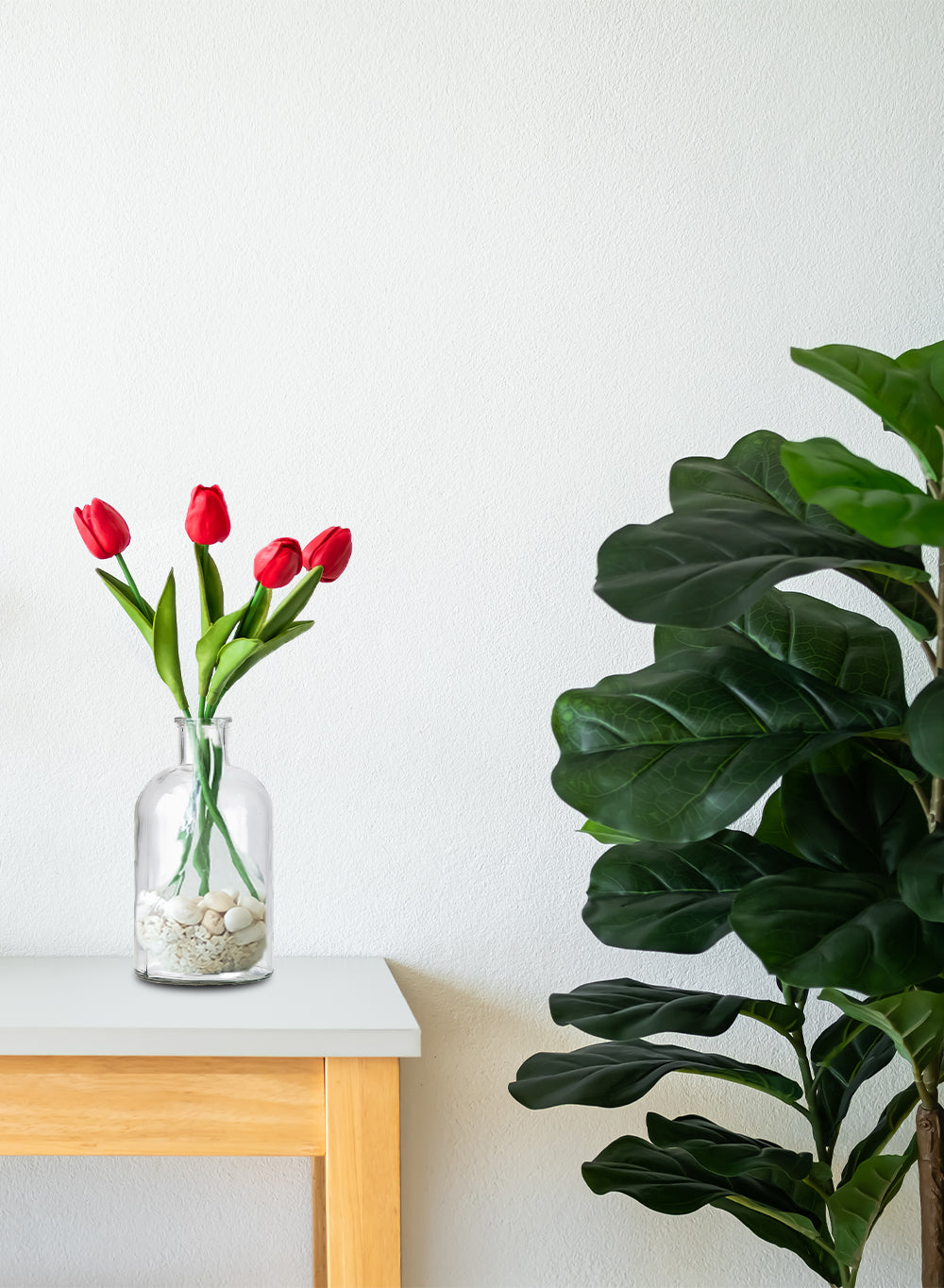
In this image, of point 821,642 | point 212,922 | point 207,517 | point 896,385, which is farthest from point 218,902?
point 896,385

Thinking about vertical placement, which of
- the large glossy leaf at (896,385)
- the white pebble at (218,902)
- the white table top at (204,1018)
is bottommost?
the white table top at (204,1018)

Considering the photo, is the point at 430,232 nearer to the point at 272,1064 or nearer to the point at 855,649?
the point at 855,649

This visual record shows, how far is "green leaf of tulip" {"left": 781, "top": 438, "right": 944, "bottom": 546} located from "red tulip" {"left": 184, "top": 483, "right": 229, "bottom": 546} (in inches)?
20.3

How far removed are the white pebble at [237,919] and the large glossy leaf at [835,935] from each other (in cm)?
49

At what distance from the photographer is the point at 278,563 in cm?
98

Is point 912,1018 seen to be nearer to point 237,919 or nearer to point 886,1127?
point 886,1127

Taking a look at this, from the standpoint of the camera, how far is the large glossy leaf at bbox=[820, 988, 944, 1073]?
76 centimetres

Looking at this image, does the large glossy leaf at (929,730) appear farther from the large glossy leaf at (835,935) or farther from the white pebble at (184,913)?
the white pebble at (184,913)

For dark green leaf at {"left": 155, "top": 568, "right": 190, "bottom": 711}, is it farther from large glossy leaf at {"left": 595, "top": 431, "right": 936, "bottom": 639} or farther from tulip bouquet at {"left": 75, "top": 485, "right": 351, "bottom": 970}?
large glossy leaf at {"left": 595, "top": 431, "right": 936, "bottom": 639}

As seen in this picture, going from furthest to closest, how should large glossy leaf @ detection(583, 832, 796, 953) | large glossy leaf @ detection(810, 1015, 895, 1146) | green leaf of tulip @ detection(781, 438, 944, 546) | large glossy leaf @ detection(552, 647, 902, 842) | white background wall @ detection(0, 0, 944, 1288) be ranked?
white background wall @ detection(0, 0, 944, 1288) < large glossy leaf @ detection(810, 1015, 895, 1146) < large glossy leaf @ detection(583, 832, 796, 953) < large glossy leaf @ detection(552, 647, 902, 842) < green leaf of tulip @ detection(781, 438, 944, 546)

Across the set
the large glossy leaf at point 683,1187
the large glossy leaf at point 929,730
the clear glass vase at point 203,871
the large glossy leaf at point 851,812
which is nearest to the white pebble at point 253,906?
the clear glass vase at point 203,871

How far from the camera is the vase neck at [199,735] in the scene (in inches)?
41.1

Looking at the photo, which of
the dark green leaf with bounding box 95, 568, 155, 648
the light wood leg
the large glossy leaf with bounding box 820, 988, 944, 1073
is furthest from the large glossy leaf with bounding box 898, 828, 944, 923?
the dark green leaf with bounding box 95, 568, 155, 648

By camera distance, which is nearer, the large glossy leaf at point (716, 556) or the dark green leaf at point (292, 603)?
the large glossy leaf at point (716, 556)
